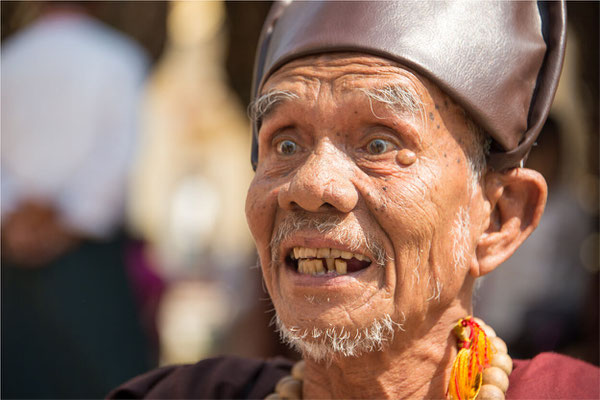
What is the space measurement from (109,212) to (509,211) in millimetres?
3004

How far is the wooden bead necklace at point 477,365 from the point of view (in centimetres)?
268

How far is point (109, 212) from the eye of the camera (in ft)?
16.9

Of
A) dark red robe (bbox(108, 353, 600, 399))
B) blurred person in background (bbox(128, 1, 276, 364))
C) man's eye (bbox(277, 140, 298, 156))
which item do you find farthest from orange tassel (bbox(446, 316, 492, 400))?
blurred person in background (bbox(128, 1, 276, 364))

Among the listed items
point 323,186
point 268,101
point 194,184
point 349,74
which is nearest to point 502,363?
point 323,186

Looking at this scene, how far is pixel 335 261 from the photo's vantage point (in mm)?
2639

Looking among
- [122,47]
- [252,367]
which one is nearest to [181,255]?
[122,47]

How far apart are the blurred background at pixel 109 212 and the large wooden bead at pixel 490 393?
2.72 metres

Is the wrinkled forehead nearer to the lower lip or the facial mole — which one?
the facial mole

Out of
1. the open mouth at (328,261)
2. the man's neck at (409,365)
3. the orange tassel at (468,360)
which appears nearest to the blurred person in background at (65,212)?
the man's neck at (409,365)

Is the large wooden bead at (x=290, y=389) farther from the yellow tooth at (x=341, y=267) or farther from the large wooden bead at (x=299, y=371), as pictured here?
the yellow tooth at (x=341, y=267)

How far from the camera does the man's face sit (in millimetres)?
2578

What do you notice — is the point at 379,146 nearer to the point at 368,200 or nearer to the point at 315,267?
the point at 368,200

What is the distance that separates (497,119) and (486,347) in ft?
2.55

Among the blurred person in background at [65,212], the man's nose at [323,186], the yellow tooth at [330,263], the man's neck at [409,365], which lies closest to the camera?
the man's nose at [323,186]
